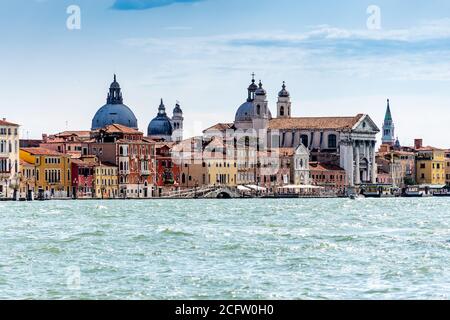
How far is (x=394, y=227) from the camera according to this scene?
33.0 meters

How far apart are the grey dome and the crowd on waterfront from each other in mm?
93

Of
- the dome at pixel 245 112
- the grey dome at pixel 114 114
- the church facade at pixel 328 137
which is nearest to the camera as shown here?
the church facade at pixel 328 137

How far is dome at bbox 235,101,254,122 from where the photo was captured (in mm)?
98188

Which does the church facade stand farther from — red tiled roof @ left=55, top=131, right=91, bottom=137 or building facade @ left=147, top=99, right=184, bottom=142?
building facade @ left=147, top=99, right=184, bottom=142

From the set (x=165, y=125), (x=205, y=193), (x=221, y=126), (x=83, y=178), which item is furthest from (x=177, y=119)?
(x=83, y=178)

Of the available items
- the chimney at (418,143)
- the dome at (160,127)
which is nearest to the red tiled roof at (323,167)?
the dome at (160,127)

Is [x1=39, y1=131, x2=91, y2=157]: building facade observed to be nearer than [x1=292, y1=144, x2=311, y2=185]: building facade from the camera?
Yes

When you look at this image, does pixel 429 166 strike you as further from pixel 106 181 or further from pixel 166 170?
pixel 106 181

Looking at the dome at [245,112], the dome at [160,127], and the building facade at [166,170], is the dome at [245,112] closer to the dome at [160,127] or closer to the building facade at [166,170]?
the dome at [160,127]

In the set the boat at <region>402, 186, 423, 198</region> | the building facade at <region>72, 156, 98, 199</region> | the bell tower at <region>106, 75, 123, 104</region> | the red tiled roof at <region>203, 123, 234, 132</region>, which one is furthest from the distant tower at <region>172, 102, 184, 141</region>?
the building facade at <region>72, 156, 98, 199</region>

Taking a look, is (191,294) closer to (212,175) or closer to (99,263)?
(99,263)

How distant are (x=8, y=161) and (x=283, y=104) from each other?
123 feet

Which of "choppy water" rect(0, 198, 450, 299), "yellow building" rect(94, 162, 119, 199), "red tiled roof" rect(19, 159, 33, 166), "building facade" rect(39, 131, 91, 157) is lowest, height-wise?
"choppy water" rect(0, 198, 450, 299)

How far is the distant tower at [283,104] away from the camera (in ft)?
334
